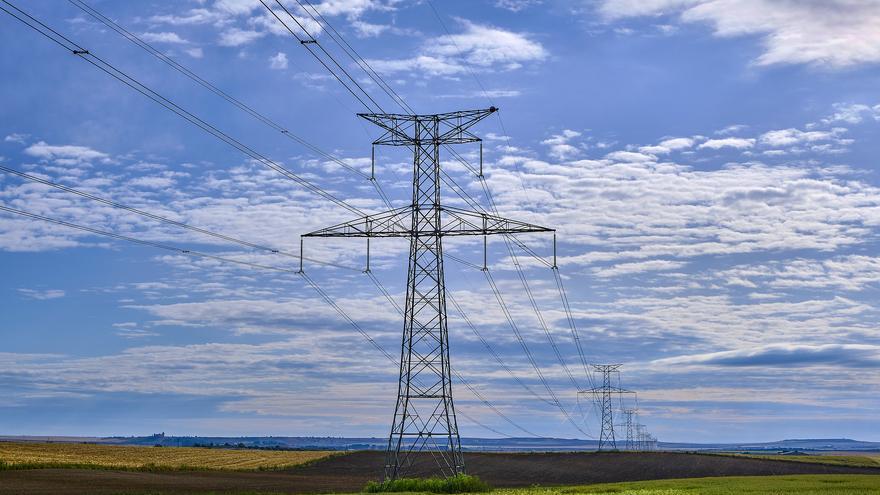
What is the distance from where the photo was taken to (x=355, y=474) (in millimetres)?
121125

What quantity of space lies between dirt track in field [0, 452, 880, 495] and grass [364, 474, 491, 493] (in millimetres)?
14553

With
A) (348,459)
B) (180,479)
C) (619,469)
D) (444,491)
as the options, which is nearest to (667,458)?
(619,469)

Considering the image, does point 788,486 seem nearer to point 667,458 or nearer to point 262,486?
point 262,486

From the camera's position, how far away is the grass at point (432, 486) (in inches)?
2456

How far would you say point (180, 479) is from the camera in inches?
3538

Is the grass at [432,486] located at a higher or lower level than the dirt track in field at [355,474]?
higher

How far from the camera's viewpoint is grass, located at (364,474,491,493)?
6238 centimetres

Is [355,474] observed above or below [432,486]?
below

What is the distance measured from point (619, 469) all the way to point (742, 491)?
63867mm

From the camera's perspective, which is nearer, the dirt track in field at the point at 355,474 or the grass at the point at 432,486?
the grass at the point at 432,486

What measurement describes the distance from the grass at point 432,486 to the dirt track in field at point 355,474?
14.6m

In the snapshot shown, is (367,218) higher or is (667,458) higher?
(367,218)

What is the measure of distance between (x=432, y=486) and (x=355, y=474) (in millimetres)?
61006

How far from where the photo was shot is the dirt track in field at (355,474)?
73562 mm
